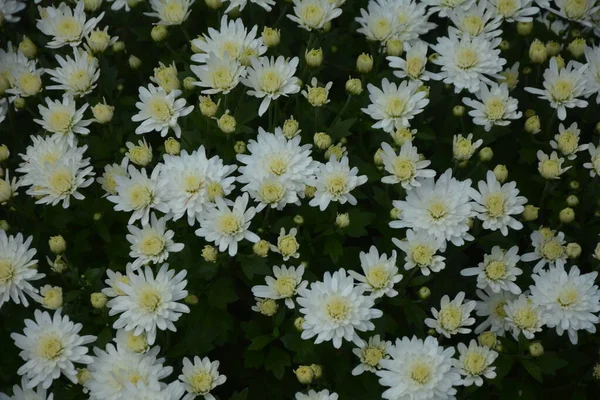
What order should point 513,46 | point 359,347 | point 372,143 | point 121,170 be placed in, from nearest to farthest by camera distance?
point 359,347
point 121,170
point 372,143
point 513,46

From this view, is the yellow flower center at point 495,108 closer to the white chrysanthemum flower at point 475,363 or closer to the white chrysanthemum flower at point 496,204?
the white chrysanthemum flower at point 496,204

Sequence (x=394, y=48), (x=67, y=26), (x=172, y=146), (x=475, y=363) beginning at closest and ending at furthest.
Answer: (x=475, y=363)
(x=172, y=146)
(x=394, y=48)
(x=67, y=26)

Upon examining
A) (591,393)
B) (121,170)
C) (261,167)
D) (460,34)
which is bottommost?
(591,393)

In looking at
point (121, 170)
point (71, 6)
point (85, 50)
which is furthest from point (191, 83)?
point (71, 6)

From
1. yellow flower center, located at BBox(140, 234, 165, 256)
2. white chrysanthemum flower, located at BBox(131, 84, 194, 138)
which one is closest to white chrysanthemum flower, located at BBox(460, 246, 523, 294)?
yellow flower center, located at BBox(140, 234, 165, 256)

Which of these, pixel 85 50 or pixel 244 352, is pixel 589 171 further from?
pixel 85 50

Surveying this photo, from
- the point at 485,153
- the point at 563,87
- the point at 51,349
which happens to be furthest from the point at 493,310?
the point at 51,349

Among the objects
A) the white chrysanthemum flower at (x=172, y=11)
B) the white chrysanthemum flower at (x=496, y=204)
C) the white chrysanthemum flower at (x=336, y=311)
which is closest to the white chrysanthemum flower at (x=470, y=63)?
the white chrysanthemum flower at (x=496, y=204)

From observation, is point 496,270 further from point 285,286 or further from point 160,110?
point 160,110
